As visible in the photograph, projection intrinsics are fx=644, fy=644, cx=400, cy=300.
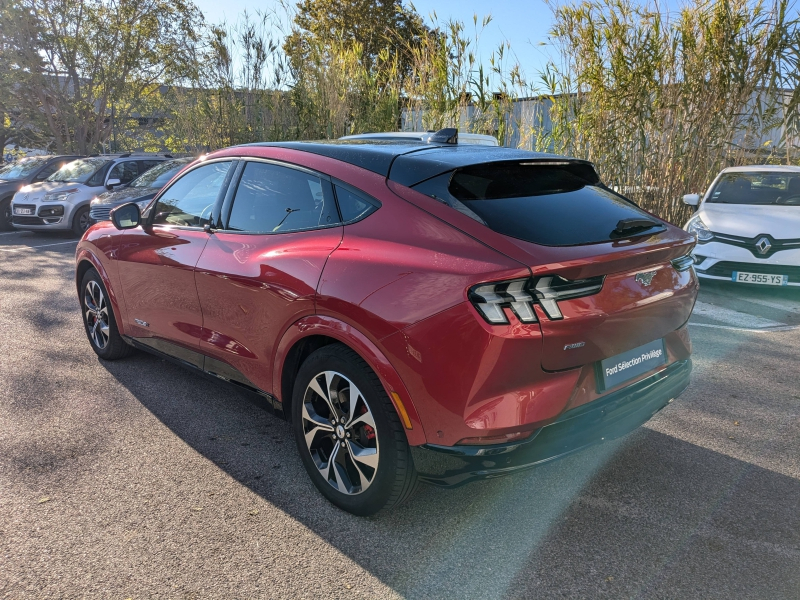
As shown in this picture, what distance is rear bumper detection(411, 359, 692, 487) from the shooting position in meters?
2.43

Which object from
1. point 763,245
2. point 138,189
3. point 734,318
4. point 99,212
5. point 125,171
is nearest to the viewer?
point 734,318

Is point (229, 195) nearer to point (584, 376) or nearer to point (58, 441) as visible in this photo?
point (58, 441)

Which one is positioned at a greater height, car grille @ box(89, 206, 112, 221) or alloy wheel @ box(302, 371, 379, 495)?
alloy wheel @ box(302, 371, 379, 495)

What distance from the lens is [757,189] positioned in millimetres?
8211

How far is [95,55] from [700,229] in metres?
19.6

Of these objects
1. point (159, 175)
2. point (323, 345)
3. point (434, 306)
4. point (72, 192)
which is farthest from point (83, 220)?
point (434, 306)

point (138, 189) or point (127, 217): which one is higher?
point (127, 217)

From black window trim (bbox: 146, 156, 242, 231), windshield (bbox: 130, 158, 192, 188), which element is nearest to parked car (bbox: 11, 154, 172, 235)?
windshield (bbox: 130, 158, 192, 188)

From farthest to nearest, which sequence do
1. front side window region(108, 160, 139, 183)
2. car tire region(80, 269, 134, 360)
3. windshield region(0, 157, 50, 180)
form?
windshield region(0, 157, 50, 180), front side window region(108, 160, 139, 183), car tire region(80, 269, 134, 360)

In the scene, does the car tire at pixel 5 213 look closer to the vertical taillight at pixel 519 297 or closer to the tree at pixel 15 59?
the tree at pixel 15 59

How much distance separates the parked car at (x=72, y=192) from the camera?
1326cm

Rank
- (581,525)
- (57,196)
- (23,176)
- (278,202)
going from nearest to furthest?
(581,525)
(278,202)
(57,196)
(23,176)

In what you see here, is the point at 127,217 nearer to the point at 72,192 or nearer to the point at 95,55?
the point at 72,192

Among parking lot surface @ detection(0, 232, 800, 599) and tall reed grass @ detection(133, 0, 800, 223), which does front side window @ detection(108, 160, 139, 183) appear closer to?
tall reed grass @ detection(133, 0, 800, 223)
